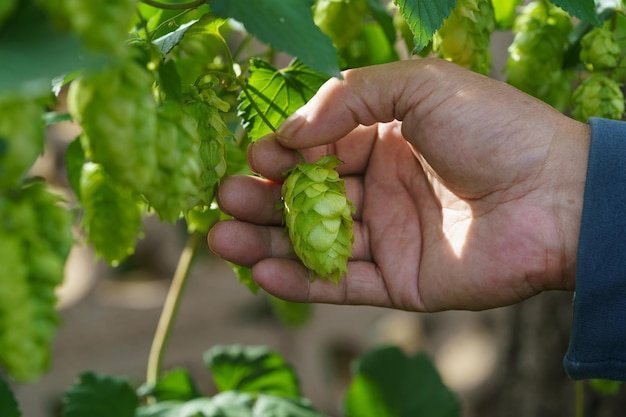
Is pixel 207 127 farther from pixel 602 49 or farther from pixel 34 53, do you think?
Result: pixel 602 49

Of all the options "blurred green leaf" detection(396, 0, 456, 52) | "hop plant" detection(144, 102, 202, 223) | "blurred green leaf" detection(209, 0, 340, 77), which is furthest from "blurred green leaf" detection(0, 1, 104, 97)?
"blurred green leaf" detection(396, 0, 456, 52)

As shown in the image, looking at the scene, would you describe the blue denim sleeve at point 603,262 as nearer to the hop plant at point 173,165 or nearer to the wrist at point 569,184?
the wrist at point 569,184

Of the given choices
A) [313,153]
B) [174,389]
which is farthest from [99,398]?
[313,153]

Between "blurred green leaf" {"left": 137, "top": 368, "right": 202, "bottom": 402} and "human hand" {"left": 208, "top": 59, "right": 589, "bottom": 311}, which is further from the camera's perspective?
"blurred green leaf" {"left": 137, "top": 368, "right": 202, "bottom": 402}

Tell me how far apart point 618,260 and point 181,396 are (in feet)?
2.60

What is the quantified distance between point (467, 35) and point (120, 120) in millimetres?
708

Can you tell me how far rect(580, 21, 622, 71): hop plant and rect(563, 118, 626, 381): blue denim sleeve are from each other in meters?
0.09

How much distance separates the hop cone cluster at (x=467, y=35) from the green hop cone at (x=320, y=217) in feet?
0.91

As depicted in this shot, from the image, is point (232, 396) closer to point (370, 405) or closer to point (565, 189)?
point (370, 405)

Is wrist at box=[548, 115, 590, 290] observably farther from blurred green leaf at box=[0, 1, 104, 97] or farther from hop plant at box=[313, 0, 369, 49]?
blurred green leaf at box=[0, 1, 104, 97]

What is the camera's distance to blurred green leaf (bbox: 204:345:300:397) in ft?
5.14

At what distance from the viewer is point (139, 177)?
61 centimetres

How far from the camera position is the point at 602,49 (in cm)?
121

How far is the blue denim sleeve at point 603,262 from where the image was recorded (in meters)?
1.17
